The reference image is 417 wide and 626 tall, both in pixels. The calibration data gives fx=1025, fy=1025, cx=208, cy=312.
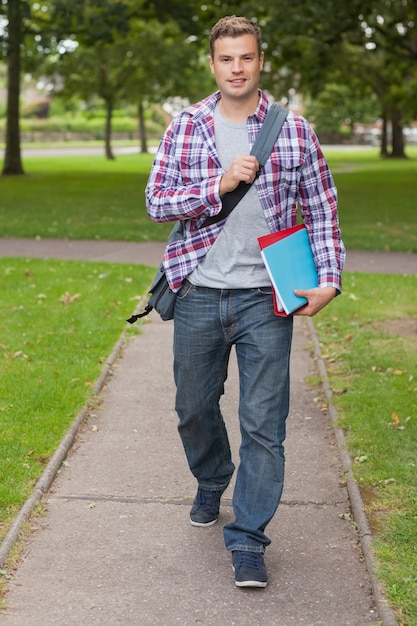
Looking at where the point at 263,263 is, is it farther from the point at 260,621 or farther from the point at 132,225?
the point at 132,225

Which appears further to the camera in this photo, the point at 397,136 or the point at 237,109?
the point at 397,136

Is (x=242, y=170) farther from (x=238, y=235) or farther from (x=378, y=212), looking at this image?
(x=378, y=212)

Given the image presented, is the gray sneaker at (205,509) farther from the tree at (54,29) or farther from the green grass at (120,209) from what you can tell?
the tree at (54,29)

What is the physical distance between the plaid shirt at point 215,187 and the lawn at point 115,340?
1.35m

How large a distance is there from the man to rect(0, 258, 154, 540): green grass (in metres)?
1.20

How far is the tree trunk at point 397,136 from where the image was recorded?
50.9 meters

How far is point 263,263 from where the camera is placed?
3961mm

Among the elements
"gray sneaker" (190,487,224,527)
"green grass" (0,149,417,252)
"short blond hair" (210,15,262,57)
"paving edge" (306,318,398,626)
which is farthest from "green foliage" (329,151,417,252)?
"short blond hair" (210,15,262,57)

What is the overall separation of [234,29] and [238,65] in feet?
0.48

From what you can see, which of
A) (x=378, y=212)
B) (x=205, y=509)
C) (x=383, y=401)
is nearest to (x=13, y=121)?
(x=378, y=212)

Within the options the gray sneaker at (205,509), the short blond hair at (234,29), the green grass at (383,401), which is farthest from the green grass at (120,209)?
the short blond hair at (234,29)

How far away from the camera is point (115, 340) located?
27.5 ft

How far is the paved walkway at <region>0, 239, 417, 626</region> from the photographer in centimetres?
378

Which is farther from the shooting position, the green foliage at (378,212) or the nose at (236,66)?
the green foliage at (378,212)
